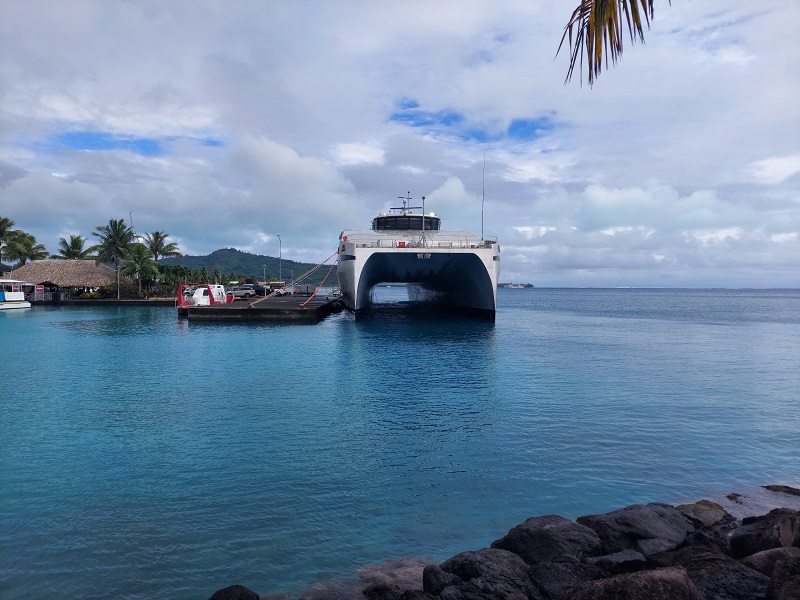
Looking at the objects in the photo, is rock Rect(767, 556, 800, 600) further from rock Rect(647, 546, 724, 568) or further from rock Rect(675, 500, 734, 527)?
rock Rect(675, 500, 734, 527)

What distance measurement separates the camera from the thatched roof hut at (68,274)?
5812 cm

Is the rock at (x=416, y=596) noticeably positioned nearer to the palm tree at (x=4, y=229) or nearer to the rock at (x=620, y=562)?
the rock at (x=620, y=562)

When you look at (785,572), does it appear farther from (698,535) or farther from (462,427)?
(462,427)

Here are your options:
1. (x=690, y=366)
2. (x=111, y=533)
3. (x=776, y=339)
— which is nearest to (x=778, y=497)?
(x=111, y=533)

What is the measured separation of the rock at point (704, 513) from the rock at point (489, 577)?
8.68 ft

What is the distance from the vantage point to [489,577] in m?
4.87

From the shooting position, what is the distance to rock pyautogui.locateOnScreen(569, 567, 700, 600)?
3.90 m

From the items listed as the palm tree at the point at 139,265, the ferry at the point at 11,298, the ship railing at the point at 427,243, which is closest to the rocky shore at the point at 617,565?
the ship railing at the point at 427,243

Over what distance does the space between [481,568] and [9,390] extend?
1527 cm

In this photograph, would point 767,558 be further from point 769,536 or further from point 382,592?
point 382,592

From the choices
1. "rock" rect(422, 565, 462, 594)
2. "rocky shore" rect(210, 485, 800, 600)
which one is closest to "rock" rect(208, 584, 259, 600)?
"rocky shore" rect(210, 485, 800, 600)

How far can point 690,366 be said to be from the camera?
2067 centimetres

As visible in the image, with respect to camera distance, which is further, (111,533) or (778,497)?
(778,497)

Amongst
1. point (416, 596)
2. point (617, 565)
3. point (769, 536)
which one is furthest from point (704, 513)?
point (416, 596)
